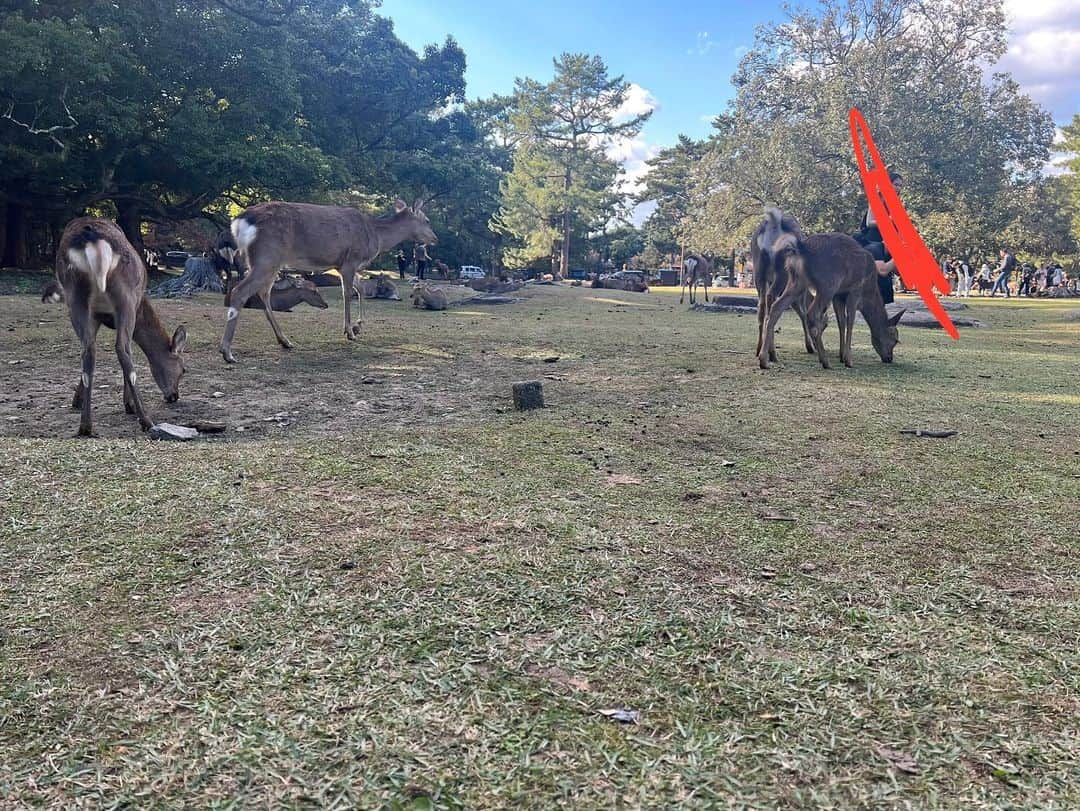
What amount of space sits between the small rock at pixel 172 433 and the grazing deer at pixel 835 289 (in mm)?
4859

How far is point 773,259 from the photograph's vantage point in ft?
23.0

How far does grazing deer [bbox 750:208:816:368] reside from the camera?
6.86 metres

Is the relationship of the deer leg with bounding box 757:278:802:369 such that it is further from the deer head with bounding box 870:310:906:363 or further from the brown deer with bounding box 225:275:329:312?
the brown deer with bounding box 225:275:329:312

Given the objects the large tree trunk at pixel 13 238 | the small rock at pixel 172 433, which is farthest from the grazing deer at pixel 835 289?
the large tree trunk at pixel 13 238

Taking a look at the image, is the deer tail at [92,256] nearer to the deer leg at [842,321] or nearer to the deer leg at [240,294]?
the deer leg at [240,294]

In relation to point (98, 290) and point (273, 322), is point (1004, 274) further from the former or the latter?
point (98, 290)

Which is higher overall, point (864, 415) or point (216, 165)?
point (216, 165)

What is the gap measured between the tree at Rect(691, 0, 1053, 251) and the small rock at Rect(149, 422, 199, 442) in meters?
25.3

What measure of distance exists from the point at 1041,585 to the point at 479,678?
170 cm

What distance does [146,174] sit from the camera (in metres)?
17.4

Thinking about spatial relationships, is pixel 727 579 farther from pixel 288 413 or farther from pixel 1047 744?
pixel 288 413

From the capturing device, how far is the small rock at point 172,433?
3741mm

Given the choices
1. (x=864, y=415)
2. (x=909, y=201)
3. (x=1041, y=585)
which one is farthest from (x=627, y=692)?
(x=909, y=201)
